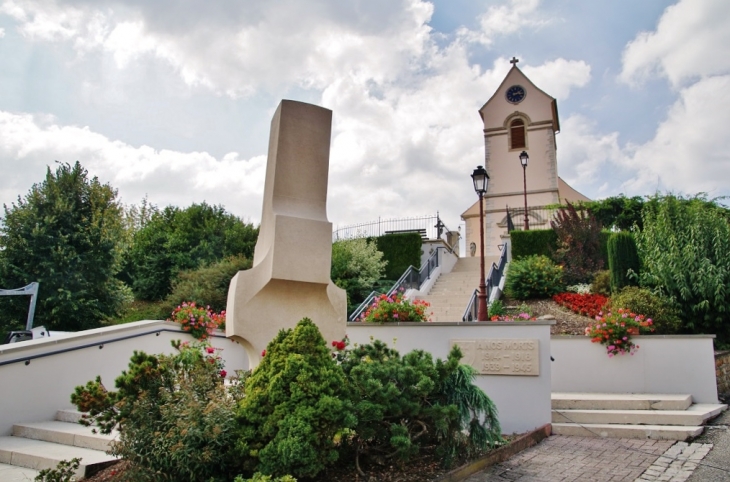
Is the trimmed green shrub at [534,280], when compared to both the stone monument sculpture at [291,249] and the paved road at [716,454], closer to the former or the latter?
the paved road at [716,454]

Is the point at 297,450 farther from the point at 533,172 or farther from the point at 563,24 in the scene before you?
the point at 533,172

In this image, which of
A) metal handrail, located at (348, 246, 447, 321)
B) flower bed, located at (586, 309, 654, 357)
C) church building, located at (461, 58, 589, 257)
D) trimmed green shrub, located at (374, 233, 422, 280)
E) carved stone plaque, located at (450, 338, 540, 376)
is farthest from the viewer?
church building, located at (461, 58, 589, 257)

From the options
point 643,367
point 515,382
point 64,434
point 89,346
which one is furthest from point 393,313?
point 64,434

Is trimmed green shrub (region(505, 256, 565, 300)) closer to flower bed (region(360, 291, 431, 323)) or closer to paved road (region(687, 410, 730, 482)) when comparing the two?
flower bed (region(360, 291, 431, 323))

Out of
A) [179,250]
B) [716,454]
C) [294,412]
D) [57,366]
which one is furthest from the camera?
[179,250]

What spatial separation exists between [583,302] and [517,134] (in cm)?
2092

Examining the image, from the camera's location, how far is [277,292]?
5.49 meters

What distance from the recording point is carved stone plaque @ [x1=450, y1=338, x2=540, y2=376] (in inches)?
265

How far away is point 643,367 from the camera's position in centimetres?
820

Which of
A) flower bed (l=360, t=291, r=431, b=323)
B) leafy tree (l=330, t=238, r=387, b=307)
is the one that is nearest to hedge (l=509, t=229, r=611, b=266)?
leafy tree (l=330, t=238, r=387, b=307)

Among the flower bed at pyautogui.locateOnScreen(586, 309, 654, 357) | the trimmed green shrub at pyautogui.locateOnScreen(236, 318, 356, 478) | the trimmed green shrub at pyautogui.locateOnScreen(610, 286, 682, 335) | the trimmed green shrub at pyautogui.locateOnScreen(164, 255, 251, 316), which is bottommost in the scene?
the trimmed green shrub at pyautogui.locateOnScreen(236, 318, 356, 478)

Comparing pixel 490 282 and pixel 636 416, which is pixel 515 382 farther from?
pixel 490 282

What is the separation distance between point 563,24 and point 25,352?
351 inches

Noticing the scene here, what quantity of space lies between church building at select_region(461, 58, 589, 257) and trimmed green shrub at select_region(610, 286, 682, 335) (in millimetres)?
18991
